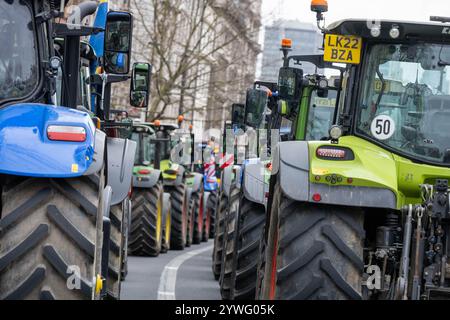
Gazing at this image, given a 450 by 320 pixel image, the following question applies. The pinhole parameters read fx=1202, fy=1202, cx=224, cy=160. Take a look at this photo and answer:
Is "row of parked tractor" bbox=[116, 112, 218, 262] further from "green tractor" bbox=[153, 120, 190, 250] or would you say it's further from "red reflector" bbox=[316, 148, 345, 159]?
"red reflector" bbox=[316, 148, 345, 159]

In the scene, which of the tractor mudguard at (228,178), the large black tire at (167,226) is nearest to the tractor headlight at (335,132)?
the tractor mudguard at (228,178)

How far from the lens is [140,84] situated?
38.2 ft

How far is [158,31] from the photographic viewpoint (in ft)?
138

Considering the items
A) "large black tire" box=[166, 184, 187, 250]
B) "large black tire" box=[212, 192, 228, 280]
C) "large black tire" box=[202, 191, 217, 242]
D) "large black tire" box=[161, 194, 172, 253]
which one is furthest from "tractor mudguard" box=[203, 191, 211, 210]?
"large black tire" box=[212, 192, 228, 280]

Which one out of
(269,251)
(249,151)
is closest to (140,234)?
(249,151)

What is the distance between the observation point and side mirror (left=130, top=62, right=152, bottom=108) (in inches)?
455

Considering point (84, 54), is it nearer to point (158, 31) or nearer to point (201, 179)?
point (201, 179)

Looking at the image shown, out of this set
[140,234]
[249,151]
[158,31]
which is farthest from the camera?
[158,31]

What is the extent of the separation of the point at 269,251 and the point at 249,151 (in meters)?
6.69

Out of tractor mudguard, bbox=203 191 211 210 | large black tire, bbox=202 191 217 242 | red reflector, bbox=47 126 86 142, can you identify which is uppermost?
red reflector, bbox=47 126 86 142

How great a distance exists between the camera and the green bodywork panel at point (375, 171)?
837 cm

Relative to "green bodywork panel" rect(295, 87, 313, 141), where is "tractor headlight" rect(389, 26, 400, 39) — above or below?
above

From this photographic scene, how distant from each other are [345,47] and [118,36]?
1.77 m

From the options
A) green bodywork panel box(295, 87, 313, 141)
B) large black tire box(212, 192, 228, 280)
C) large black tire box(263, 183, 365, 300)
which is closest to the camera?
large black tire box(263, 183, 365, 300)
